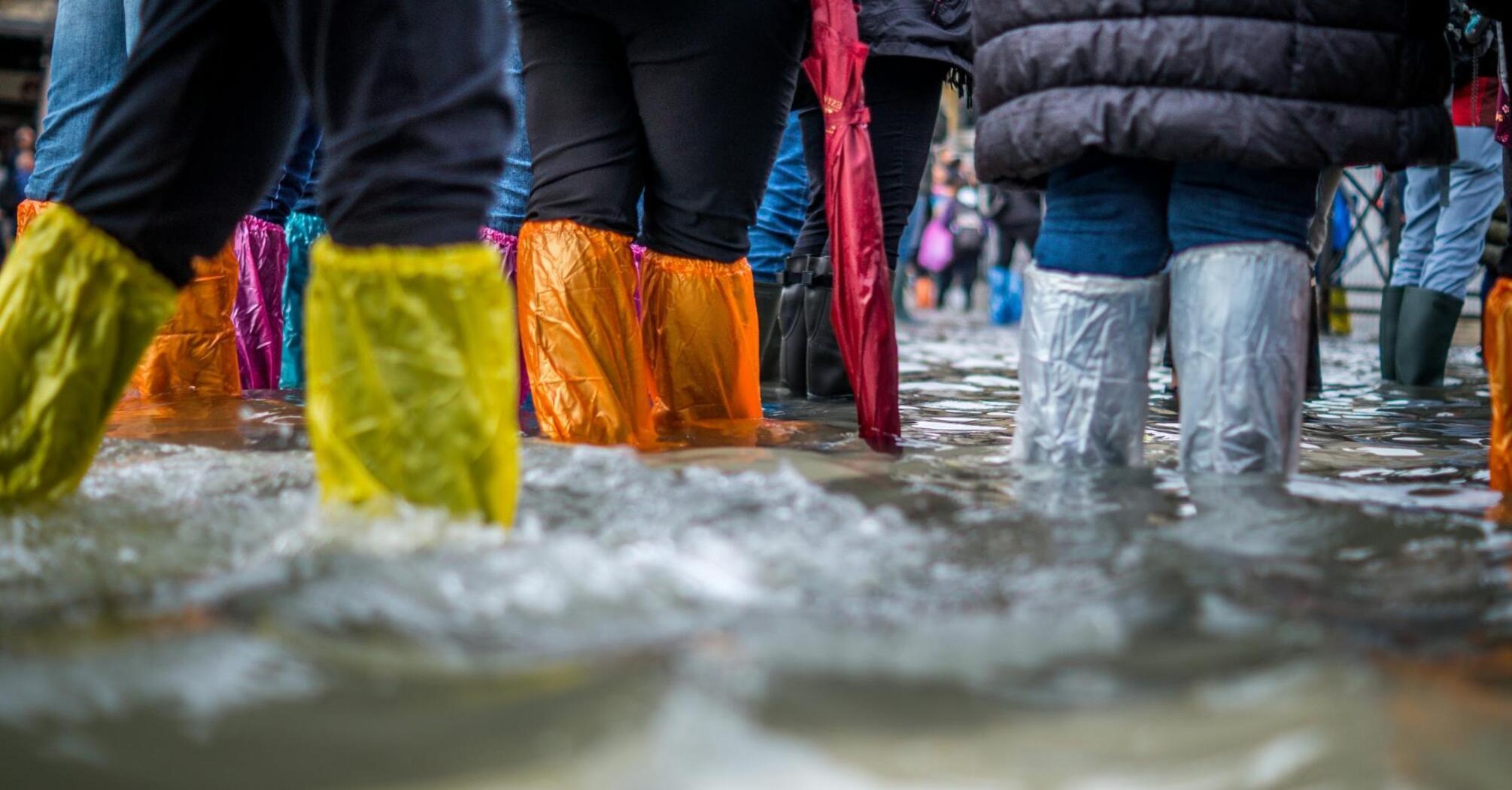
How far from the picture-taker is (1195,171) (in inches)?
65.5

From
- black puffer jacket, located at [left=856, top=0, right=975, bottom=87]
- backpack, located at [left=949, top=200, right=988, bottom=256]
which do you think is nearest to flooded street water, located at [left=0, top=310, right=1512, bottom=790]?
black puffer jacket, located at [left=856, top=0, right=975, bottom=87]

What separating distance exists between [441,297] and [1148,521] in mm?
795

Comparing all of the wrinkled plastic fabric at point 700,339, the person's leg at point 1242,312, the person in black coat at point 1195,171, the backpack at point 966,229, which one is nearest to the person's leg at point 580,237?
the wrinkled plastic fabric at point 700,339

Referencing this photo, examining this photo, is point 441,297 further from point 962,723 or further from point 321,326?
point 962,723

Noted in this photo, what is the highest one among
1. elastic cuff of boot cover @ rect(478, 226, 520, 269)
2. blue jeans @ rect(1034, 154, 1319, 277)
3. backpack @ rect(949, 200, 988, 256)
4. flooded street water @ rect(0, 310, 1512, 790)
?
backpack @ rect(949, 200, 988, 256)

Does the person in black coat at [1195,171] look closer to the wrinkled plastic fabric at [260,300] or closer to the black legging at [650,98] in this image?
the black legging at [650,98]

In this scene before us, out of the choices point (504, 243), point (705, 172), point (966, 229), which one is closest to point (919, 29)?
point (705, 172)

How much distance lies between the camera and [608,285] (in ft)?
6.63

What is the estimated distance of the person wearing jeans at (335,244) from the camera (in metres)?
1.18

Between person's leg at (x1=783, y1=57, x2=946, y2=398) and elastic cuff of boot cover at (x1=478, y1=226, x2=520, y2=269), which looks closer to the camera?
elastic cuff of boot cover at (x1=478, y1=226, x2=520, y2=269)

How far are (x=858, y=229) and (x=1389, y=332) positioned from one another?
8.85 feet

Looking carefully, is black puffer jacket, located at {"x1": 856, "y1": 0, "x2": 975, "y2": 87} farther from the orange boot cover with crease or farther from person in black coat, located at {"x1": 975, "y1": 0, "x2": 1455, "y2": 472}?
the orange boot cover with crease

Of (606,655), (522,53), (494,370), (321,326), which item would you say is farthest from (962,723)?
(522,53)

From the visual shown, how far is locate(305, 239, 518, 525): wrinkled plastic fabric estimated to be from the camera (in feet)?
3.84
